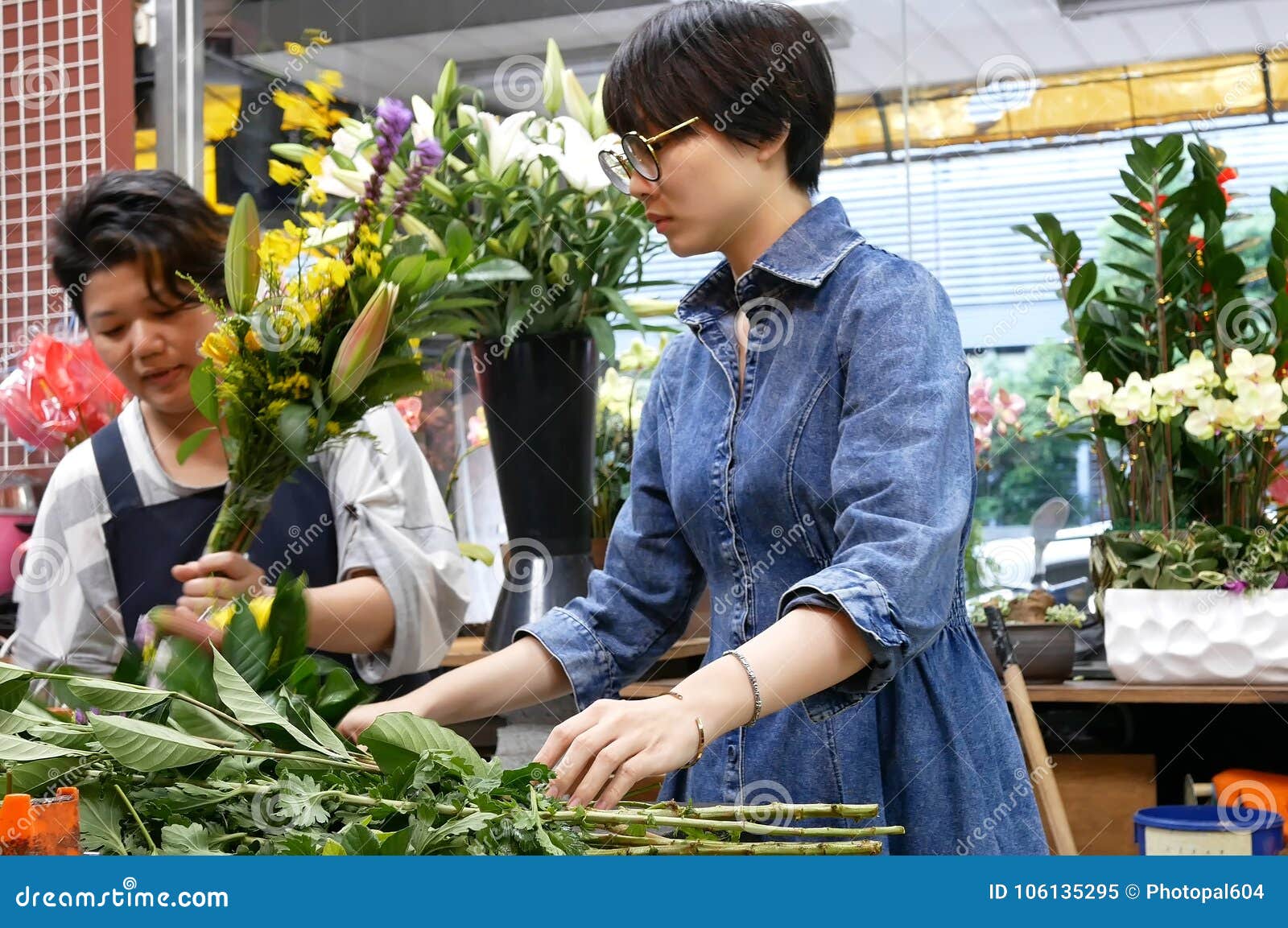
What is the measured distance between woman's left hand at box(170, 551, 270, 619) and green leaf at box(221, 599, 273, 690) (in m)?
0.18

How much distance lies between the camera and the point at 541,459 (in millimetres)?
1816

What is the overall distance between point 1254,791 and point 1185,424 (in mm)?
575

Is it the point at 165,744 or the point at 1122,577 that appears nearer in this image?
the point at 165,744

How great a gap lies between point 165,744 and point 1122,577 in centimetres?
164

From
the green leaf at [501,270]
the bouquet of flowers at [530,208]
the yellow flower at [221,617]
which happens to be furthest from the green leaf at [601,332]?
the yellow flower at [221,617]

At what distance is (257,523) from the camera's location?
1272mm

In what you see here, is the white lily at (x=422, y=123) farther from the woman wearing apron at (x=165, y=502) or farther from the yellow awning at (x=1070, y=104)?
the yellow awning at (x=1070, y=104)

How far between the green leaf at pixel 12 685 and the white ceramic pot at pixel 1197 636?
163 centimetres

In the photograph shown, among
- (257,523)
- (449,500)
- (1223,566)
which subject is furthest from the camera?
(449,500)

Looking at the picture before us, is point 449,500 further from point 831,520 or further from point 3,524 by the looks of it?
point 831,520

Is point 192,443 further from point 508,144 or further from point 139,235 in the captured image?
point 508,144

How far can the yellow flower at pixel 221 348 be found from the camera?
3.89ft

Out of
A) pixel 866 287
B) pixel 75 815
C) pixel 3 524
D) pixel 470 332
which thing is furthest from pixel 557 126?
pixel 75 815

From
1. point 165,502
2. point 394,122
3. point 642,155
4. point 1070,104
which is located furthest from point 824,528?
point 1070,104
